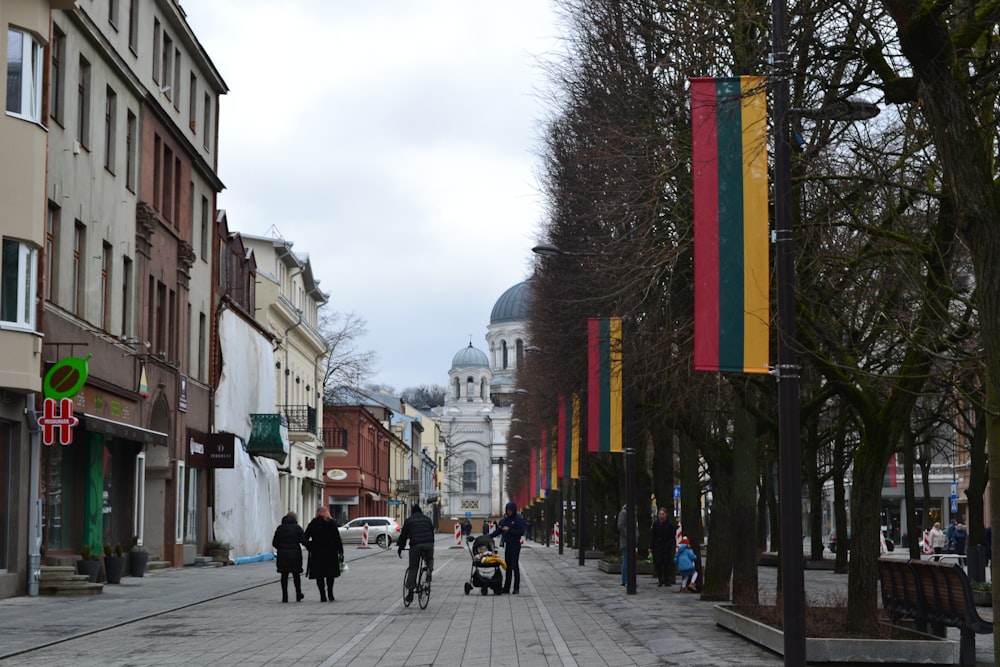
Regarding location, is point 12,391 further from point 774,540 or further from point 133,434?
point 774,540

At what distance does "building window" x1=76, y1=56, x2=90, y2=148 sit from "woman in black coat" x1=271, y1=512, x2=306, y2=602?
29.7ft

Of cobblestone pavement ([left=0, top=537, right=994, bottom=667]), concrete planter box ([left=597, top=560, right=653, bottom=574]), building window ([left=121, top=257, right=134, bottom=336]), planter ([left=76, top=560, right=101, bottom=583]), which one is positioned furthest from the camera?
concrete planter box ([left=597, top=560, right=653, bottom=574])

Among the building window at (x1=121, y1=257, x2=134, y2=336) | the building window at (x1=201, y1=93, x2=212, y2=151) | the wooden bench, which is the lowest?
the wooden bench

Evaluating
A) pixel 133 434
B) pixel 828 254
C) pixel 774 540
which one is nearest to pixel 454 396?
pixel 774 540

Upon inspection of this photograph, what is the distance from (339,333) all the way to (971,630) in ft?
219

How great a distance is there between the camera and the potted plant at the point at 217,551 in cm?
4059

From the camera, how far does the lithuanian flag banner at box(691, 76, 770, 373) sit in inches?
505

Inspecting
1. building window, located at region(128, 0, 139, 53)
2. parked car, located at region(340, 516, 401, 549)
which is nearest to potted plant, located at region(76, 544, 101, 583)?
building window, located at region(128, 0, 139, 53)

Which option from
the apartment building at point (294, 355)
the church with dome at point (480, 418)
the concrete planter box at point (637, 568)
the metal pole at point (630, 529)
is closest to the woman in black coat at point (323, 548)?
the metal pole at point (630, 529)

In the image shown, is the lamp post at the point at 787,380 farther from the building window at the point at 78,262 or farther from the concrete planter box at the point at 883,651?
the building window at the point at 78,262

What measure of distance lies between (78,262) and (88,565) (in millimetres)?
5903

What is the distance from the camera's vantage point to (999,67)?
10586 millimetres

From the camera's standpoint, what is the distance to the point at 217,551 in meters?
40.7

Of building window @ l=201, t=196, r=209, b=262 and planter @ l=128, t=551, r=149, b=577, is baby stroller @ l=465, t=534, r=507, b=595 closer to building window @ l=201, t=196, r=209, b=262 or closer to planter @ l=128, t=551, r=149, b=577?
planter @ l=128, t=551, r=149, b=577
